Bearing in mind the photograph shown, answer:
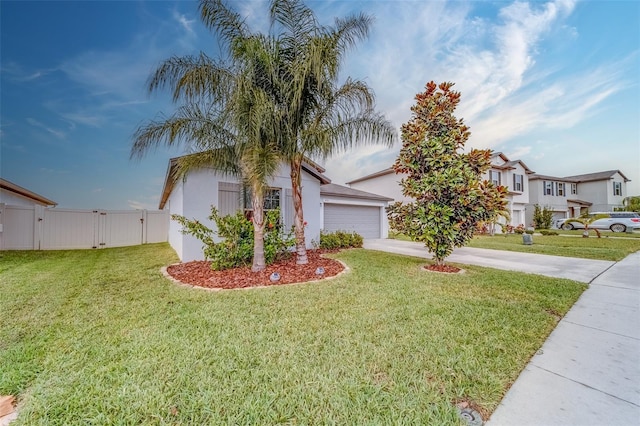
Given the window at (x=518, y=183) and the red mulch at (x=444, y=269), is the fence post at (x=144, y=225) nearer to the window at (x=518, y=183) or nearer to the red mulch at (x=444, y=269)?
the red mulch at (x=444, y=269)

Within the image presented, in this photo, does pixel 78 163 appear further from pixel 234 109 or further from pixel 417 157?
pixel 417 157

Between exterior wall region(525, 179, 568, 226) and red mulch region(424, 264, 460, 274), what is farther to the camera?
exterior wall region(525, 179, 568, 226)

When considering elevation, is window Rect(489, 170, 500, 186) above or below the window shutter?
above

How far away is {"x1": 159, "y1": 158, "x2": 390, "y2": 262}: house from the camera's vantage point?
8.42 metres

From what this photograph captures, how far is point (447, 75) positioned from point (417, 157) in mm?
5645

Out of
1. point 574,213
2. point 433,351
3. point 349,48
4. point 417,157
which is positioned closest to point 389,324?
point 433,351

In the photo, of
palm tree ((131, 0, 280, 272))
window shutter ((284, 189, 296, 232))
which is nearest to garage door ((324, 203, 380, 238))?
window shutter ((284, 189, 296, 232))

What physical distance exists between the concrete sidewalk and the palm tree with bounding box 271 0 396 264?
5.54 m

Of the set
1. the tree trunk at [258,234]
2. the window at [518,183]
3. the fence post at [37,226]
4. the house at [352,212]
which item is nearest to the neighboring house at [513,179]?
the window at [518,183]

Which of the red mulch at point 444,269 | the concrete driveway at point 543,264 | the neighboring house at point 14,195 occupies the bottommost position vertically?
the concrete driveway at point 543,264

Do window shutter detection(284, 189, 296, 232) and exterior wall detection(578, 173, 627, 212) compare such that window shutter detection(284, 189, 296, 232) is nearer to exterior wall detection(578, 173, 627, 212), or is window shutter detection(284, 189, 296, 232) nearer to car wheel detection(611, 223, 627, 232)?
car wheel detection(611, 223, 627, 232)

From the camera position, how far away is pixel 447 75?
10328 mm

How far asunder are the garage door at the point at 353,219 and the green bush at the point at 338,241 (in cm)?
167

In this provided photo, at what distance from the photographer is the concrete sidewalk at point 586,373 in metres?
2.12
